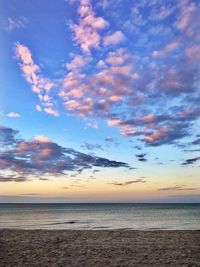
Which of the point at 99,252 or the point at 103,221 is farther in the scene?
the point at 103,221

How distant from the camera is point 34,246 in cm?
2238

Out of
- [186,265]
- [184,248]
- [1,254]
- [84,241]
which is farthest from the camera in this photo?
[84,241]

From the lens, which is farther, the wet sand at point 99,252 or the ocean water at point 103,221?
the ocean water at point 103,221

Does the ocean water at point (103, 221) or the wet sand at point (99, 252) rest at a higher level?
the ocean water at point (103, 221)

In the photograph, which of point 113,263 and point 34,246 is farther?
point 34,246

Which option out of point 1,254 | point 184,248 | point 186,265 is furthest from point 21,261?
point 184,248

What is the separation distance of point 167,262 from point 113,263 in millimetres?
2742

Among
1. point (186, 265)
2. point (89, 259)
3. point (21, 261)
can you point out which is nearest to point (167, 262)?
point (186, 265)

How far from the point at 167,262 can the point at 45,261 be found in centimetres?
619

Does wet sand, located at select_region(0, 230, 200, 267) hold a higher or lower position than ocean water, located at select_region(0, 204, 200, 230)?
lower

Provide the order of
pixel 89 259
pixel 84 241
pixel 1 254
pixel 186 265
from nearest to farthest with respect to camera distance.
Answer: pixel 186 265
pixel 89 259
pixel 1 254
pixel 84 241

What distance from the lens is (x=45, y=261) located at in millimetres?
17234

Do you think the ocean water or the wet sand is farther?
the ocean water

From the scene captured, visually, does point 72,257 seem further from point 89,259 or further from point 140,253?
point 140,253
